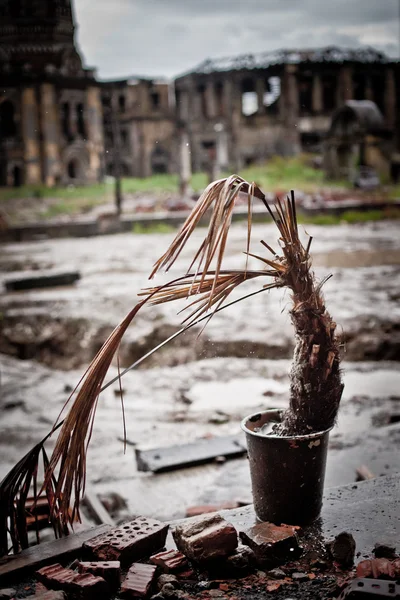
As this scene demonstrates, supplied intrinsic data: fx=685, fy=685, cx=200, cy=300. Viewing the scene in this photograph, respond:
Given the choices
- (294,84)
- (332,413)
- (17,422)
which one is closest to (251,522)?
(332,413)

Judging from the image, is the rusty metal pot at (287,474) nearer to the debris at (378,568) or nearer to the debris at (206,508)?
the debris at (378,568)

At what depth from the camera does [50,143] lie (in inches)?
364

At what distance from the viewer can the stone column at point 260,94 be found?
830 centimetres

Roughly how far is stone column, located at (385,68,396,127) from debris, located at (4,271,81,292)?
393 cm

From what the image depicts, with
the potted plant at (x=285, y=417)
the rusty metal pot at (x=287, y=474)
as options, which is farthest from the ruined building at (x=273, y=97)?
the rusty metal pot at (x=287, y=474)

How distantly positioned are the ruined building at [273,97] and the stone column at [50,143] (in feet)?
5.36

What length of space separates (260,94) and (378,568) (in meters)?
7.36

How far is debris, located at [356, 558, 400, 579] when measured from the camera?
1.90 metres

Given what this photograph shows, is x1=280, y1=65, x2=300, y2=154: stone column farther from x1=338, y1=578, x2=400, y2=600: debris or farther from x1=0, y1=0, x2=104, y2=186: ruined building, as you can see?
x1=338, y1=578, x2=400, y2=600: debris

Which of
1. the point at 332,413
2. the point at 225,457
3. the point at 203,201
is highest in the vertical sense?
the point at 203,201

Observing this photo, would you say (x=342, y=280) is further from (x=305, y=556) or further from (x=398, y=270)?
(x=305, y=556)

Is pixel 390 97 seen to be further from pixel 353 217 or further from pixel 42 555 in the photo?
pixel 42 555

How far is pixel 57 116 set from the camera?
934cm

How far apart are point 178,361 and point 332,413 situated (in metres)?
3.43
